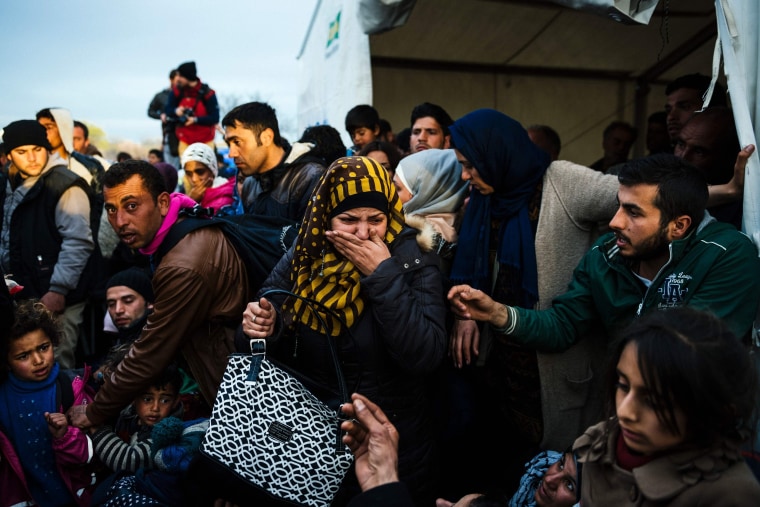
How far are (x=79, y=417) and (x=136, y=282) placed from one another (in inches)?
34.6

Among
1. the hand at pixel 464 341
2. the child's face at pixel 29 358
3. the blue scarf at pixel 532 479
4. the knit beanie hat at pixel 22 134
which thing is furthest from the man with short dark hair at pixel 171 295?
the knit beanie hat at pixel 22 134

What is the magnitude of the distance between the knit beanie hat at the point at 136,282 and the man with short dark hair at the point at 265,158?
798 millimetres

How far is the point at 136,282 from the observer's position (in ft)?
10.6

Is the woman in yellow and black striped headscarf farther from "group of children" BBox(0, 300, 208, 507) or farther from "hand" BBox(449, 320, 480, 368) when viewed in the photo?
"group of children" BBox(0, 300, 208, 507)

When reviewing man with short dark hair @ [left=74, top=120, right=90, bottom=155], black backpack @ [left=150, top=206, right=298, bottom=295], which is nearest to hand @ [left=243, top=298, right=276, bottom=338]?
black backpack @ [left=150, top=206, right=298, bottom=295]

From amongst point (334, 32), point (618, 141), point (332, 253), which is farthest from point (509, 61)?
point (332, 253)

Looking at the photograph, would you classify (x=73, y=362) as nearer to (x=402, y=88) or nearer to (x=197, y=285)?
(x=197, y=285)

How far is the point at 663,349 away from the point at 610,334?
105 cm

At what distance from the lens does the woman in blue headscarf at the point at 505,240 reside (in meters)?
2.49

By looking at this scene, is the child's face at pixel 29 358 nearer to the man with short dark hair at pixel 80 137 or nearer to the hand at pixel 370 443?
the hand at pixel 370 443

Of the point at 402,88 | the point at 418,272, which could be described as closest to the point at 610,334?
the point at 418,272

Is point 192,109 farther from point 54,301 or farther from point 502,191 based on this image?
point 502,191

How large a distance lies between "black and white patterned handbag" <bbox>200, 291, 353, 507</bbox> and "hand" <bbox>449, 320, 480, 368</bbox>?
781 millimetres

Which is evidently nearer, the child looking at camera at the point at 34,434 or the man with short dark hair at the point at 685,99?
the child looking at camera at the point at 34,434
